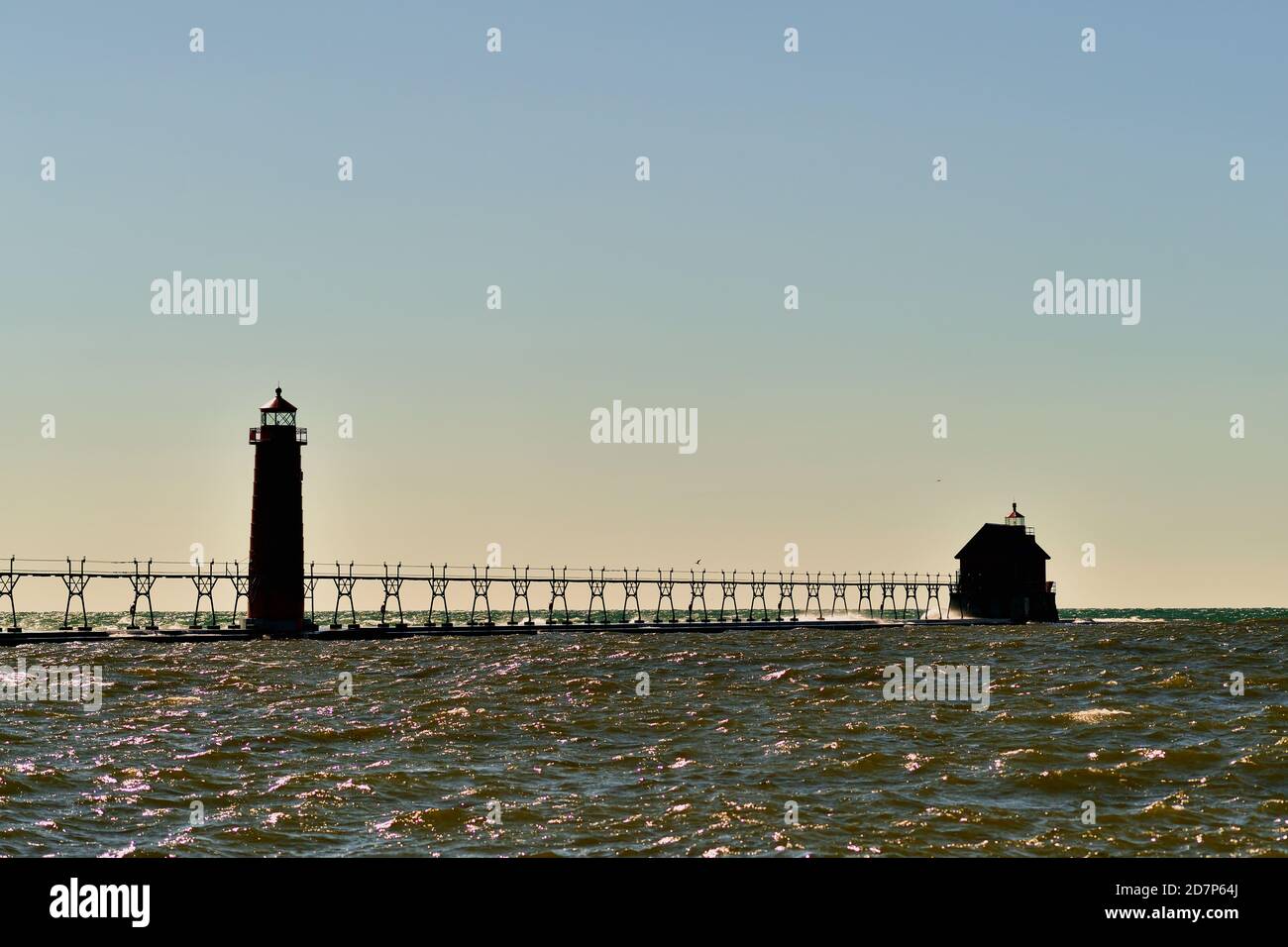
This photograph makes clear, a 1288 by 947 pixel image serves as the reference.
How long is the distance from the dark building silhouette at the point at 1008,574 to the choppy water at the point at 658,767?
91.0 m

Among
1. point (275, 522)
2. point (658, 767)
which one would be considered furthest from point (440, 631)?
point (658, 767)

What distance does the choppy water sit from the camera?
20.2m

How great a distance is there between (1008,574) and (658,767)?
382ft

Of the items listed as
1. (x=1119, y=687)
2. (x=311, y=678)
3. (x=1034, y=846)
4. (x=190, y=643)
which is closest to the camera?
(x=1034, y=846)

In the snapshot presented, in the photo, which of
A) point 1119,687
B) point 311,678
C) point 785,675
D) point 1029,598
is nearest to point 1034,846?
point 1119,687

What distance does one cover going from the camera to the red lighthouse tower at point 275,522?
3273 inches

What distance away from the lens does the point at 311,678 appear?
168 feet

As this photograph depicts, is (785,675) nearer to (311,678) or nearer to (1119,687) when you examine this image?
(1119,687)

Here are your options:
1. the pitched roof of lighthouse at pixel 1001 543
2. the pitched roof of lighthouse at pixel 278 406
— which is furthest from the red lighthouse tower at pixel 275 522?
the pitched roof of lighthouse at pixel 1001 543

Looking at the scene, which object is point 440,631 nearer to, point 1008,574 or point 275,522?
point 275,522

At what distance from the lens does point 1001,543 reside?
5413 inches

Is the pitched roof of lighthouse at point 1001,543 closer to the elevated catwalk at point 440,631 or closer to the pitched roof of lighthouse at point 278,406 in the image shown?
the elevated catwalk at point 440,631

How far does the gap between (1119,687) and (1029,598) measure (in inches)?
3955
